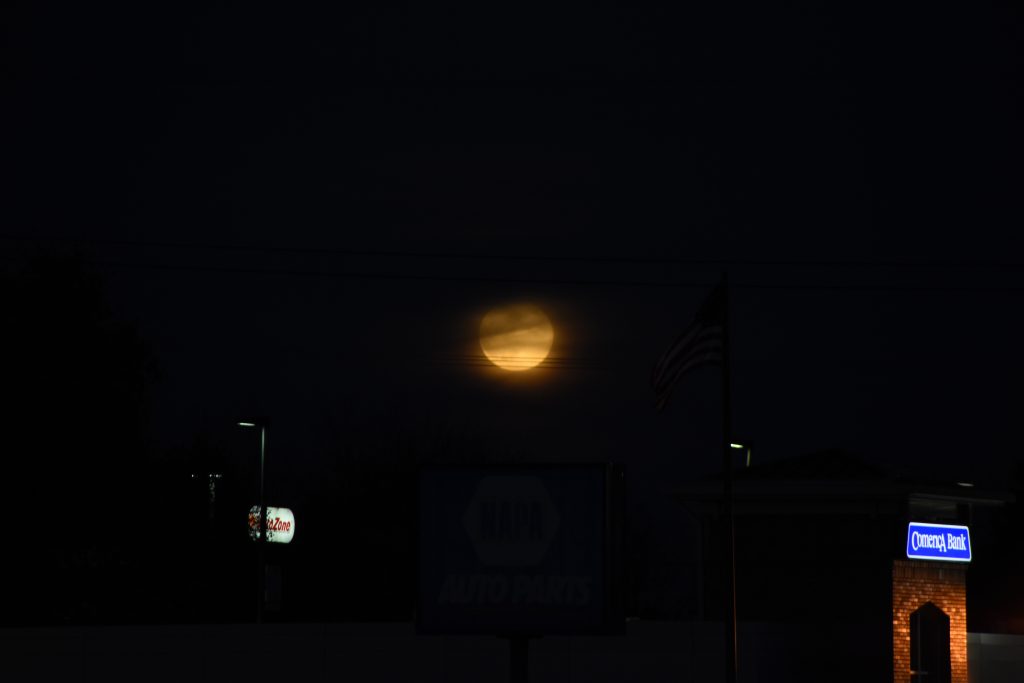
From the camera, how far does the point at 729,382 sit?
1266 inches

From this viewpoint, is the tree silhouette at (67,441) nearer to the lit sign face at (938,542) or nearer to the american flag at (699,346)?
the american flag at (699,346)

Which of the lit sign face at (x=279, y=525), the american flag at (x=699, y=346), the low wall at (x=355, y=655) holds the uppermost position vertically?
the american flag at (x=699, y=346)

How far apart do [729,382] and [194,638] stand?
12038mm

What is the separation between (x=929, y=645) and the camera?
1486 inches

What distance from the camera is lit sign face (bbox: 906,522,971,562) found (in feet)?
122

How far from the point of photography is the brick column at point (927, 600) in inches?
1452

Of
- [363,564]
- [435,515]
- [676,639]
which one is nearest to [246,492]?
[363,564]

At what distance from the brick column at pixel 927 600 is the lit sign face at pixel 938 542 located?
511 millimetres

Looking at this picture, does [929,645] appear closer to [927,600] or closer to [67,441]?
[927,600]

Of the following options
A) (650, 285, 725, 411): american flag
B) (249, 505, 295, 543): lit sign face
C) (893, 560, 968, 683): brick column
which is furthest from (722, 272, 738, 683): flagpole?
(249, 505, 295, 543): lit sign face

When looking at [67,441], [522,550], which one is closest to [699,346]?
[522,550]

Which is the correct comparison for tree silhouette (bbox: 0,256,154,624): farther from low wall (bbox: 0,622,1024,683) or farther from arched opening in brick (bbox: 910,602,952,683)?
arched opening in brick (bbox: 910,602,952,683)

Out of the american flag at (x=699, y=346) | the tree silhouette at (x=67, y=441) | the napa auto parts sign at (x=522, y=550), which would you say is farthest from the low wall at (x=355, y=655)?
the tree silhouette at (x=67, y=441)

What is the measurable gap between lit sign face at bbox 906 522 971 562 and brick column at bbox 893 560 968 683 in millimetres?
511
